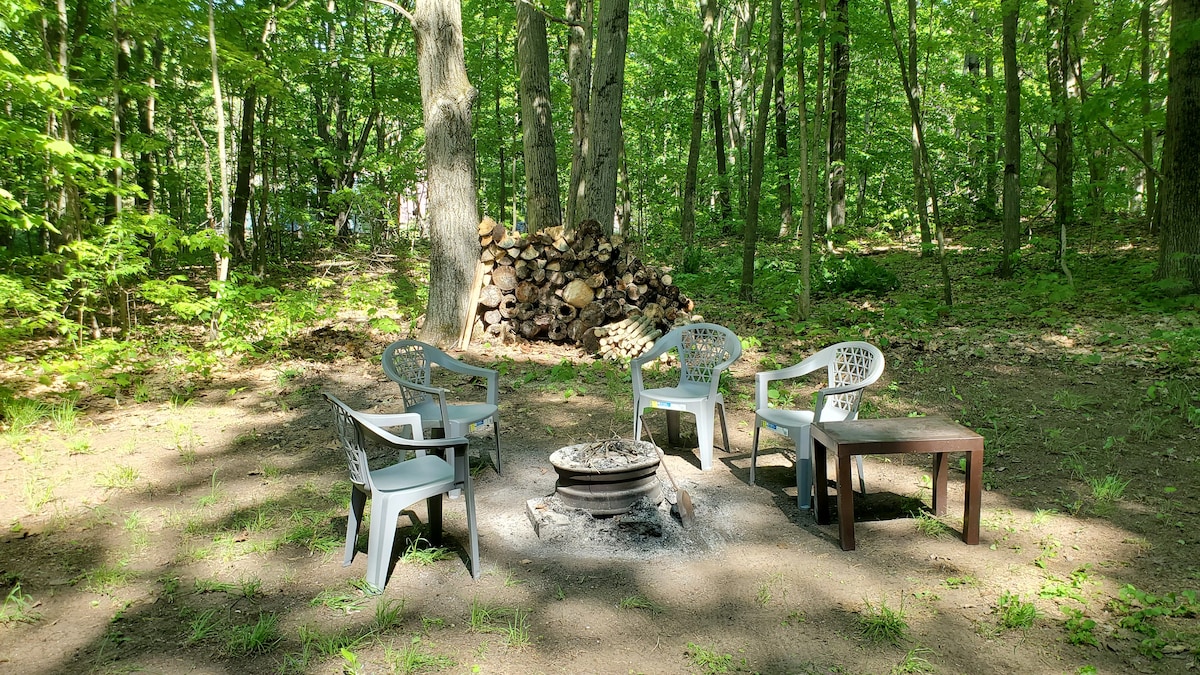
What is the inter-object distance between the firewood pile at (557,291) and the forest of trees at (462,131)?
40 cm

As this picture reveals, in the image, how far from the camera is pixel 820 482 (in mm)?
3447

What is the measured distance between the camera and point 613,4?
26.3 feet

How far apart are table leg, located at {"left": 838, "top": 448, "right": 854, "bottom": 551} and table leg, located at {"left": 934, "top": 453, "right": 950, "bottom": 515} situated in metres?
0.69

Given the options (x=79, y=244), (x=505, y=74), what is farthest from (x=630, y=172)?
(x=79, y=244)

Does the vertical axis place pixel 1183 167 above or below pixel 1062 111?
below

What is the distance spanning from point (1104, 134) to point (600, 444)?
7893 millimetres

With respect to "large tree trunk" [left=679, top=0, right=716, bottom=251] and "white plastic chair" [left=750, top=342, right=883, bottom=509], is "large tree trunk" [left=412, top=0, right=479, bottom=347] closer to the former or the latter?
"white plastic chair" [left=750, top=342, right=883, bottom=509]

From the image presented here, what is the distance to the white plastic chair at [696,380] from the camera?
424cm

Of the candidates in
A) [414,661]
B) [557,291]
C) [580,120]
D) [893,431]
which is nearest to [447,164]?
[557,291]

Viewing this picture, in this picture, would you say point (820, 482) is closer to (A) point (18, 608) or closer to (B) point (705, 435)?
(B) point (705, 435)

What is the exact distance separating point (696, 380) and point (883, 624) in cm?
257

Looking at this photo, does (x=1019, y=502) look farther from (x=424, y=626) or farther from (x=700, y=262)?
(x=700, y=262)

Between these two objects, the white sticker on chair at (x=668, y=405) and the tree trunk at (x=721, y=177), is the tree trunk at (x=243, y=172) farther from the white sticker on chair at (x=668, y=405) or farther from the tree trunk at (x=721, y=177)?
the tree trunk at (x=721, y=177)

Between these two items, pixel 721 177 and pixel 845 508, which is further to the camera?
pixel 721 177
